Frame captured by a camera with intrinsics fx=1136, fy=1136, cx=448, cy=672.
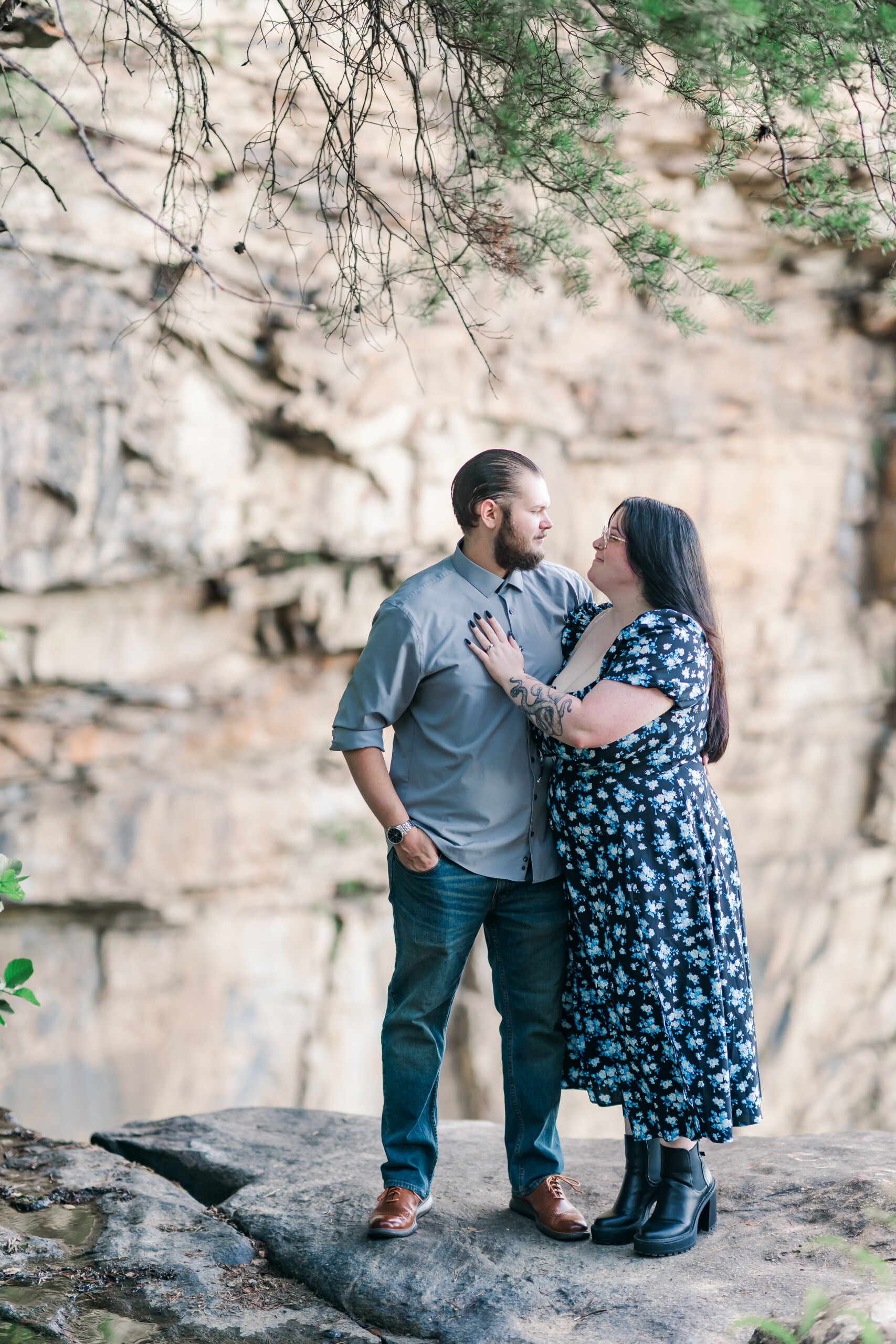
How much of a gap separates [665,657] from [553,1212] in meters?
1.15

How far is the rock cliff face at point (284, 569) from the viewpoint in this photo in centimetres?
581

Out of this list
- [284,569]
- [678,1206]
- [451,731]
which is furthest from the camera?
[284,569]

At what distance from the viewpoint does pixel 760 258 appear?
26.4ft

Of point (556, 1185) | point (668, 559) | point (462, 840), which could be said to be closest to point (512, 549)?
point (668, 559)

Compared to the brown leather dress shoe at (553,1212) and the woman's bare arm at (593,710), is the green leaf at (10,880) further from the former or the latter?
the brown leather dress shoe at (553,1212)

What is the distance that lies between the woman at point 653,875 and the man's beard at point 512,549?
0.15 m

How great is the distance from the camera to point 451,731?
91.2 inches

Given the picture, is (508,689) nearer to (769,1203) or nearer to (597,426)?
(769,1203)

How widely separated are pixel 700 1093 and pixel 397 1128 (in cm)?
62

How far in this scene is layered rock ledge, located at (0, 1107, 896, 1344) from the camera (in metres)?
1.95

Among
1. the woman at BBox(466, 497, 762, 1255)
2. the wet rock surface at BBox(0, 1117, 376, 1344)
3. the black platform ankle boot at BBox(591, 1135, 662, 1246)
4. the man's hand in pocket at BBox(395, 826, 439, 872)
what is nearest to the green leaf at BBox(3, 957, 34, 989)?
the wet rock surface at BBox(0, 1117, 376, 1344)

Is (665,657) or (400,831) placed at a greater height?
(665,657)

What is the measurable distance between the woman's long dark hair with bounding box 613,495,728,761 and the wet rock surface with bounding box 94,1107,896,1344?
38.2 inches

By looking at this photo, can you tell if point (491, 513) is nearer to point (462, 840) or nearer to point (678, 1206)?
point (462, 840)
